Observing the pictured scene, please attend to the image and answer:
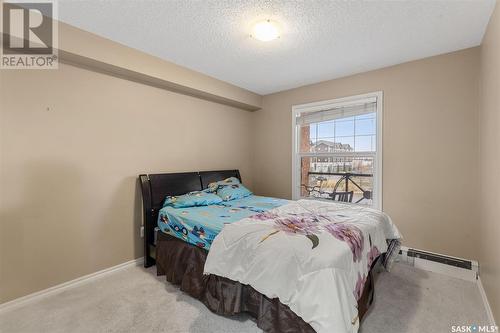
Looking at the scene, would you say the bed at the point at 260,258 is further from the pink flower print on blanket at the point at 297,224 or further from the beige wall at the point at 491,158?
the beige wall at the point at 491,158

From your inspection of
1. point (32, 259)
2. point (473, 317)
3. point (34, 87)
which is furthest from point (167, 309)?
point (473, 317)

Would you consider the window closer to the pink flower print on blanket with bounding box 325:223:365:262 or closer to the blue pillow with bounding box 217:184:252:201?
the blue pillow with bounding box 217:184:252:201

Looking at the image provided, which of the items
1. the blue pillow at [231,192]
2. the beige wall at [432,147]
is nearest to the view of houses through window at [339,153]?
the beige wall at [432,147]

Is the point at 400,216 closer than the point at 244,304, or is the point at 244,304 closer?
the point at 244,304

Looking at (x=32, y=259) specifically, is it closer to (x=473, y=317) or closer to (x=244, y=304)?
(x=244, y=304)

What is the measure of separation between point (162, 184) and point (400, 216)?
3139 millimetres

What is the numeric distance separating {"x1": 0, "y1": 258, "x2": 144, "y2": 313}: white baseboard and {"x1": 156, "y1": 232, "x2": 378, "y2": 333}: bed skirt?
0.53 m

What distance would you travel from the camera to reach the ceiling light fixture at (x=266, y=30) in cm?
206

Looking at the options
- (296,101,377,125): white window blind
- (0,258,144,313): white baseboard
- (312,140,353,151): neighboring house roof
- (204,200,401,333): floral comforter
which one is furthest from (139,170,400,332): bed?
(296,101,377,125): white window blind

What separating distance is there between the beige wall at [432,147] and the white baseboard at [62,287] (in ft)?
11.4

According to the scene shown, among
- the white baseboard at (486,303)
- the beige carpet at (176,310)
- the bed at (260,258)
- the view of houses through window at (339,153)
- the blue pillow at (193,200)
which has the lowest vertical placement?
the beige carpet at (176,310)

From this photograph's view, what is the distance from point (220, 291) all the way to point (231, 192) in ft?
5.05

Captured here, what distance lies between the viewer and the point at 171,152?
320 cm

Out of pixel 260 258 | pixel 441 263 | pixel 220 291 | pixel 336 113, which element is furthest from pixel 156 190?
pixel 441 263
